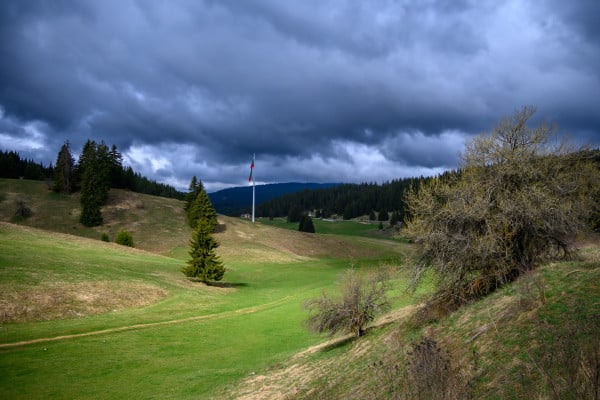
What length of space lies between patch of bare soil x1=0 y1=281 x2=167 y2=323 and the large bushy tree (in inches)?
1247

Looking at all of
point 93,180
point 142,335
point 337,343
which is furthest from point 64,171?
point 337,343

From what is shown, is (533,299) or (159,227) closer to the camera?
(533,299)

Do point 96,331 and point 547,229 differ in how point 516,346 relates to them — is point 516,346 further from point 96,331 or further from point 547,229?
point 96,331

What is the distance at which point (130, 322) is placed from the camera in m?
34.8

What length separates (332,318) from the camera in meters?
23.8

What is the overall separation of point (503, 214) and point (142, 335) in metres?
28.4

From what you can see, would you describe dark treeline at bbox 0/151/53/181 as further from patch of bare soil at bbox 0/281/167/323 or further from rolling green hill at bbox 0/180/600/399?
A: patch of bare soil at bbox 0/281/167/323

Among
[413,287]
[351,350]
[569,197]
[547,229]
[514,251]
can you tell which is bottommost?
[351,350]

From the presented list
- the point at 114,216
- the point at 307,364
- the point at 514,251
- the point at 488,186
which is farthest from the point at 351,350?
the point at 114,216

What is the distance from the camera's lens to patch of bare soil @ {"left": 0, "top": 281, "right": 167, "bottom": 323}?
107ft

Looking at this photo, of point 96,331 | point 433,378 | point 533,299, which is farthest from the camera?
point 96,331

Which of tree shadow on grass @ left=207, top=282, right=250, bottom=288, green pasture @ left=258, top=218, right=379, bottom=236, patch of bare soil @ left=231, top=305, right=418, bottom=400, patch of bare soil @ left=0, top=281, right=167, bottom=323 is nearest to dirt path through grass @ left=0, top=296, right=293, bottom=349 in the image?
patch of bare soil @ left=0, top=281, right=167, bottom=323

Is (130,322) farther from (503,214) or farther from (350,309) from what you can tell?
(503,214)

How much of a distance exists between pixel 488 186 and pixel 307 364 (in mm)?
14260
